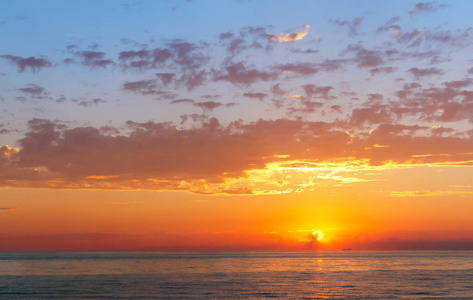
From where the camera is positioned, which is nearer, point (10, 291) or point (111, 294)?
point (111, 294)

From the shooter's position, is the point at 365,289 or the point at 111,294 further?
the point at 365,289

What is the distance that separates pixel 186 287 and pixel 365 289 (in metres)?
34.5

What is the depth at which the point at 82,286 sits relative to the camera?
9756cm

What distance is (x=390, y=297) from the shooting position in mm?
79000

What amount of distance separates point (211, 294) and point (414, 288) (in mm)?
39579

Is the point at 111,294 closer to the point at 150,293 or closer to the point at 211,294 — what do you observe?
the point at 150,293

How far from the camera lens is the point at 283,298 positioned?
3086 inches

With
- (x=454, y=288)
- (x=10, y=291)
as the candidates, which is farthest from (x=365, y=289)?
(x=10, y=291)

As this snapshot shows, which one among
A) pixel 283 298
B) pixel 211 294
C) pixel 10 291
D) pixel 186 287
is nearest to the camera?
pixel 283 298

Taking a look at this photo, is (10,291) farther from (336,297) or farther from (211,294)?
(336,297)

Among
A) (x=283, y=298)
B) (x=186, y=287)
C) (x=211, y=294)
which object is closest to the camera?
(x=283, y=298)

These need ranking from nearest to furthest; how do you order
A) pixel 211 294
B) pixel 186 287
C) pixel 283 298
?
1. pixel 283 298
2. pixel 211 294
3. pixel 186 287

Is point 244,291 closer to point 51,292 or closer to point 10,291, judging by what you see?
point 51,292

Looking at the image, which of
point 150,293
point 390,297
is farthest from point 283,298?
point 150,293
